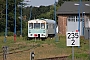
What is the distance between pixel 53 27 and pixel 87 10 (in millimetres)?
17278

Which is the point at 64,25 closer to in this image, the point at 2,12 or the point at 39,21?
the point at 2,12

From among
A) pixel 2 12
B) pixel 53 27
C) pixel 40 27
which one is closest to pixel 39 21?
pixel 40 27

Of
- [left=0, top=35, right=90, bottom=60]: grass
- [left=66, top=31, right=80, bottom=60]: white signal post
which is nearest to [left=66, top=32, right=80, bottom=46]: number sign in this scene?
[left=66, top=31, right=80, bottom=60]: white signal post

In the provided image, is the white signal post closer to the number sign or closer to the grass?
the number sign

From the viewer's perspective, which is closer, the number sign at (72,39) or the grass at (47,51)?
the number sign at (72,39)

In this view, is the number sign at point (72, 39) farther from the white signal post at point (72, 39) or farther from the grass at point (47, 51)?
the grass at point (47, 51)

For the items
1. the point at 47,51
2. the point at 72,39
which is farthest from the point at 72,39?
the point at 47,51

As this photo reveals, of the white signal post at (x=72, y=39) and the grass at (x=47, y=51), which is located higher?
the white signal post at (x=72, y=39)

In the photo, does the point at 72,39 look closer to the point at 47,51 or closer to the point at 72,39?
the point at 72,39

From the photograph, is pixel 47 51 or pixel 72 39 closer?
pixel 72 39

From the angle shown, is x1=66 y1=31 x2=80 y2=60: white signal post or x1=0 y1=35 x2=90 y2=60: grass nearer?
x1=66 y1=31 x2=80 y2=60: white signal post

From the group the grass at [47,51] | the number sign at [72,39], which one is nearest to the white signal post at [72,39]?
the number sign at [72,39]

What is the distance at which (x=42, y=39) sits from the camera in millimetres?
41000

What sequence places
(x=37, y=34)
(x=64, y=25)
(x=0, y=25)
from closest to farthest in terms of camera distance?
1. (x=37, y=34)
2. (x=0, y=25)
3. (x=64, y=25)
